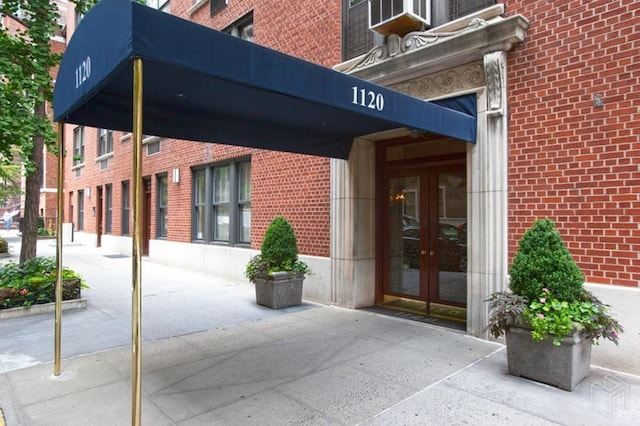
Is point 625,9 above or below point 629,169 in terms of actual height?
above

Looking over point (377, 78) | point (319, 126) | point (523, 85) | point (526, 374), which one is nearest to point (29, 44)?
point (319, 126)

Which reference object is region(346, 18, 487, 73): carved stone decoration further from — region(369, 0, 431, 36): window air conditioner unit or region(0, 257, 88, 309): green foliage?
region(0, 257, 88, 309): green foliage

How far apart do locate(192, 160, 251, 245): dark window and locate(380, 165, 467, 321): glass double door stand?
4.16m

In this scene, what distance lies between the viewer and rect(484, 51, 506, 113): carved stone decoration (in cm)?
527

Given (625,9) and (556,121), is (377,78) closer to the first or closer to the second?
(556,121)

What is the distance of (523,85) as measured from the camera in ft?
17.0

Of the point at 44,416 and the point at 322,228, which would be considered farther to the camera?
the point at 322,228

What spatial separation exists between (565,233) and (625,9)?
2.48m

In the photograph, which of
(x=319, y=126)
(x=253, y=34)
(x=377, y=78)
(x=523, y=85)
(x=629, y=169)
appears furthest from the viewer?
(x=253, y=34)

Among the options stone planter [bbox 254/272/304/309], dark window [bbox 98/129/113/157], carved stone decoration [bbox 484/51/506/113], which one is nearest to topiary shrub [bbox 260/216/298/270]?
stone planter [bbox 254/272/304/309]

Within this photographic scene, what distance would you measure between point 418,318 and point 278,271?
8.32ft

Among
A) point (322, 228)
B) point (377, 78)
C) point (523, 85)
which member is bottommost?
point (322, 228)

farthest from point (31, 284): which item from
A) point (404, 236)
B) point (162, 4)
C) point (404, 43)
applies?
point (162, 4)

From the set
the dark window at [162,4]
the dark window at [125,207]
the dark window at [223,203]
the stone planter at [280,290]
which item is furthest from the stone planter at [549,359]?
the dark window at [125,207]
